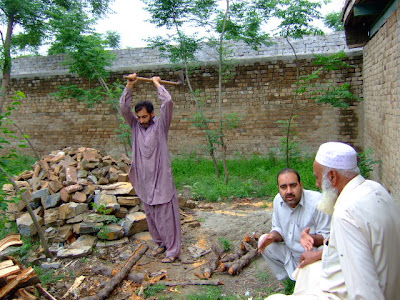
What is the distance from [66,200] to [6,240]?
1.28m

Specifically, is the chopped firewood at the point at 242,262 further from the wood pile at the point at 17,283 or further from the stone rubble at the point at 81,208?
the wood pile at the point at 17,283

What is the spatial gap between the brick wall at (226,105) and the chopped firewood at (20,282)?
642 cm

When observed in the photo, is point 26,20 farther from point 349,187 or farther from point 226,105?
point 349,187

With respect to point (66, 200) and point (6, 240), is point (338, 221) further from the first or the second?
point (66, 200)

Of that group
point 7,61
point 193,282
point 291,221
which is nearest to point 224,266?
point 193,282

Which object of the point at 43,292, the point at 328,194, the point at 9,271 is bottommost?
the point at 43,292

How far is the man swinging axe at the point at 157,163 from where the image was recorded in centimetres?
408

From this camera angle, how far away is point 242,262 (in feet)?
12.3

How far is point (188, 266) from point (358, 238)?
2.65 m

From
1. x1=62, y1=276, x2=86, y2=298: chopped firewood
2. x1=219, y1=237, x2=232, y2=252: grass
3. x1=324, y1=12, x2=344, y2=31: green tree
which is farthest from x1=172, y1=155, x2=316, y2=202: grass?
x1=324, y1=12, x2=344, y2=31: green tree

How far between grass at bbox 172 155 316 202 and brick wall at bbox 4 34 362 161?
0.47 m

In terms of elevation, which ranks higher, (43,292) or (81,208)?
(81,208)

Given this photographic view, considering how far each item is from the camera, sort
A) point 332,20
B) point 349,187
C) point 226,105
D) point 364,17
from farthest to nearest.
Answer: point 332,20 < point 226,105 < point 364,17 < point 349,187

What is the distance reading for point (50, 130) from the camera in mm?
11164
